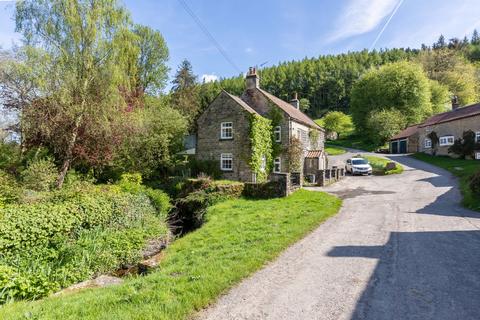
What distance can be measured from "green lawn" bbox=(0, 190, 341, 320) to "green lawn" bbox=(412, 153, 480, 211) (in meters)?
5.62

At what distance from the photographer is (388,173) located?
2573cm

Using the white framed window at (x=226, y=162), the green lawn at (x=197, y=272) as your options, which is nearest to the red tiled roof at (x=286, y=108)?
the white framed window at (x=226, y=162)

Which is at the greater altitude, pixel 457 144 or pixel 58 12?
pixel 58 12

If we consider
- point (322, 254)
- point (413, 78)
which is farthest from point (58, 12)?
point (413, 78)

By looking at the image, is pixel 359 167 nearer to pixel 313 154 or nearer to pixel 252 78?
pixel 313 154

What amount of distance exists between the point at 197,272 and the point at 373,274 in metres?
3.76

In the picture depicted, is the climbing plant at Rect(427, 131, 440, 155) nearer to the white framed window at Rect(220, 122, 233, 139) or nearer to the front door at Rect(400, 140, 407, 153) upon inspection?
the front door at Rect(400, 140, 407, 153)

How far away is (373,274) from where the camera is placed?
6.00 metres

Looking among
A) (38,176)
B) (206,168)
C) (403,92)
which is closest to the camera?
(38,176)

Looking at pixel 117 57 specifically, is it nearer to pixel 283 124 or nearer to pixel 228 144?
pixel 228 144

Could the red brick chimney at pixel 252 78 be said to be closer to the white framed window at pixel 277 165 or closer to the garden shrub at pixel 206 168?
the white framed window at pixel 277 165

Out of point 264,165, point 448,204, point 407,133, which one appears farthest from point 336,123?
point 448,204

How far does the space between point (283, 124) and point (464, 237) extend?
1731 cm

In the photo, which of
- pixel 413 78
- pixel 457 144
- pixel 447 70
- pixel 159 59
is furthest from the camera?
pixel 447 70
